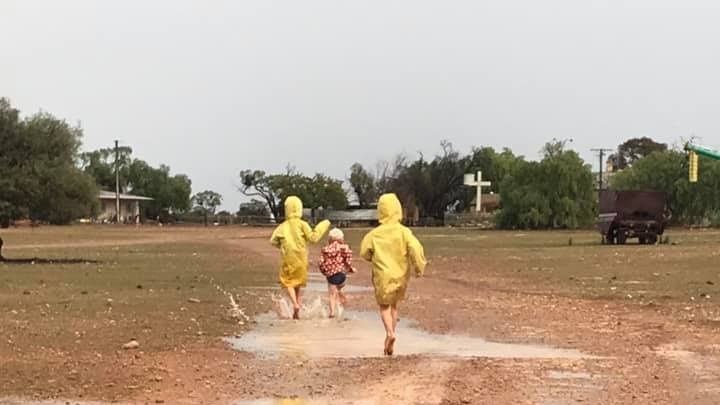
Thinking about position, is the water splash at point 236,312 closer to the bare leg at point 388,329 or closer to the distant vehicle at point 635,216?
the bare leg at point 388,329

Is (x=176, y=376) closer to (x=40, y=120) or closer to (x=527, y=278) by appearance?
(x=527, y=278)

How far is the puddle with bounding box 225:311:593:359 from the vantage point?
39.7ft

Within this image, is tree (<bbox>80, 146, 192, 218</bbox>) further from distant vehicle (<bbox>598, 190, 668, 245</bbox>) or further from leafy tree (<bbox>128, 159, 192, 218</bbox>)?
distant vehicle (<bbox>598, 190, 668, 245</bbox>)

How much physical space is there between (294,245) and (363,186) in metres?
129

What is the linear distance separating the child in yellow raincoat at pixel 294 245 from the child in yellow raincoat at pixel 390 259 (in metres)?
4.32

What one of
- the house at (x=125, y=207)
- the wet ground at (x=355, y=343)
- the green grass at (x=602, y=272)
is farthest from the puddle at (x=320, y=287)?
the house at (x=125, y=207)

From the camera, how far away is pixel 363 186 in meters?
146

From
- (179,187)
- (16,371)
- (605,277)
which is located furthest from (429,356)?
(179,187)

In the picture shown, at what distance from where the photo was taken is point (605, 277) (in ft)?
87.8

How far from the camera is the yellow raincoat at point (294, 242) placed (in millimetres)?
16547

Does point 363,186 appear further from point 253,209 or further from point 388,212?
point 388,212

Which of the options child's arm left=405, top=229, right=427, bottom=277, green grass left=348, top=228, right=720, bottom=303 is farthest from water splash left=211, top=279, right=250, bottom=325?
green grass left=348, top=228, right=720, bottom=303

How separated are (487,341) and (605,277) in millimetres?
14036

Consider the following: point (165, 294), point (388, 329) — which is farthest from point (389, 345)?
point (165, 294)
